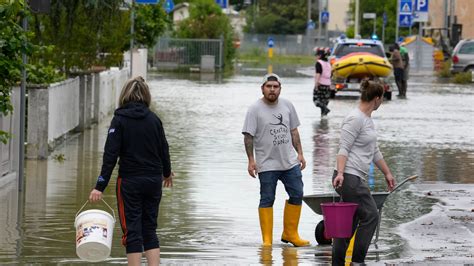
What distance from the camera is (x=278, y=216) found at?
45.3 feet

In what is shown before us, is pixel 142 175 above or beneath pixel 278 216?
above

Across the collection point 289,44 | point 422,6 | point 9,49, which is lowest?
point 289,44

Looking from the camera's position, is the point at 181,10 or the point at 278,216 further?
the point at 181,10

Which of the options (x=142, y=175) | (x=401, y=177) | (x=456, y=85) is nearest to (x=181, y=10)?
(x=456, y=85)

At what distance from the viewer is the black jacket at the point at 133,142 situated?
30.9ft

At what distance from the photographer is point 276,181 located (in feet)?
39.0

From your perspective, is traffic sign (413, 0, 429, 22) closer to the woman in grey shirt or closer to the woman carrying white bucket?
the woman in grey shirt

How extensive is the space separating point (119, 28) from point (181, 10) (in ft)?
238

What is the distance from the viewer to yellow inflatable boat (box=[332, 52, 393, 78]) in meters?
35.7

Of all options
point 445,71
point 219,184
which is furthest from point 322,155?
point 445,71

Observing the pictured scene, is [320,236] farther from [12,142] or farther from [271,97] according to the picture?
[12,142]

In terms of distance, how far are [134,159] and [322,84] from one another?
19.6 meters

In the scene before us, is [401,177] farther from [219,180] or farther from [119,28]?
[119,28]

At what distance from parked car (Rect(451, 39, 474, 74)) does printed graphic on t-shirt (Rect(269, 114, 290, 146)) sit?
39.3m
